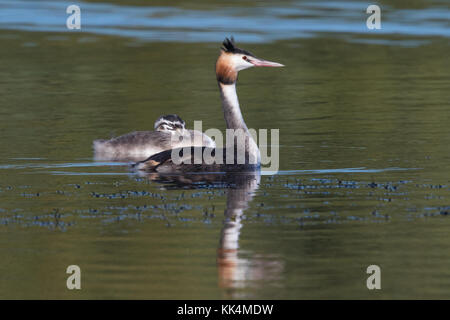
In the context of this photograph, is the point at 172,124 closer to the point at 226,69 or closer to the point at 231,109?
the point at 231,109

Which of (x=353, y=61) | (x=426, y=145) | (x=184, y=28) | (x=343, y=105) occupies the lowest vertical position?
(x=426, y=145)

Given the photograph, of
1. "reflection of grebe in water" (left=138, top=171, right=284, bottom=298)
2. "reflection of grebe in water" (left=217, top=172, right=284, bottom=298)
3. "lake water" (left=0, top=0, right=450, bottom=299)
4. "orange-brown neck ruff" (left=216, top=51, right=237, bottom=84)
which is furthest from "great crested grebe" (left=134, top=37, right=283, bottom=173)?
"reflection of grebe in water" (left=217, top=172, right=284, bottom=298)

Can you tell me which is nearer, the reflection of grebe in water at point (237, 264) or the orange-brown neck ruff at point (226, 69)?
the reflection of grebe in water at point (237, 264)

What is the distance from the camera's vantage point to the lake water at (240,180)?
1000cm

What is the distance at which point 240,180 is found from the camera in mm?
14688

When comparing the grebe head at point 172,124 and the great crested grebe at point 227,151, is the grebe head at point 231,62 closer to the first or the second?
the great crested grebe at point 227,151

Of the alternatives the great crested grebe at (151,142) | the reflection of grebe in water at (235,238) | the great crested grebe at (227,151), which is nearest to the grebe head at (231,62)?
the great crested grebe at (227,151)

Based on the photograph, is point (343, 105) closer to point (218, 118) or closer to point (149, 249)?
point (218, 118)

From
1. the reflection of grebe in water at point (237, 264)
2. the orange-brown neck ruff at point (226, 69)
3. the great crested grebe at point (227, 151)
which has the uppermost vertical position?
the orange-brown neck ruff at point (226, 69)

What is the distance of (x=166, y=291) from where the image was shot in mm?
9461

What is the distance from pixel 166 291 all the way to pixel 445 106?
13548 mm

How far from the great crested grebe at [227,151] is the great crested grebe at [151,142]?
1.61 m

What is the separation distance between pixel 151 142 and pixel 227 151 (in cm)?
274
